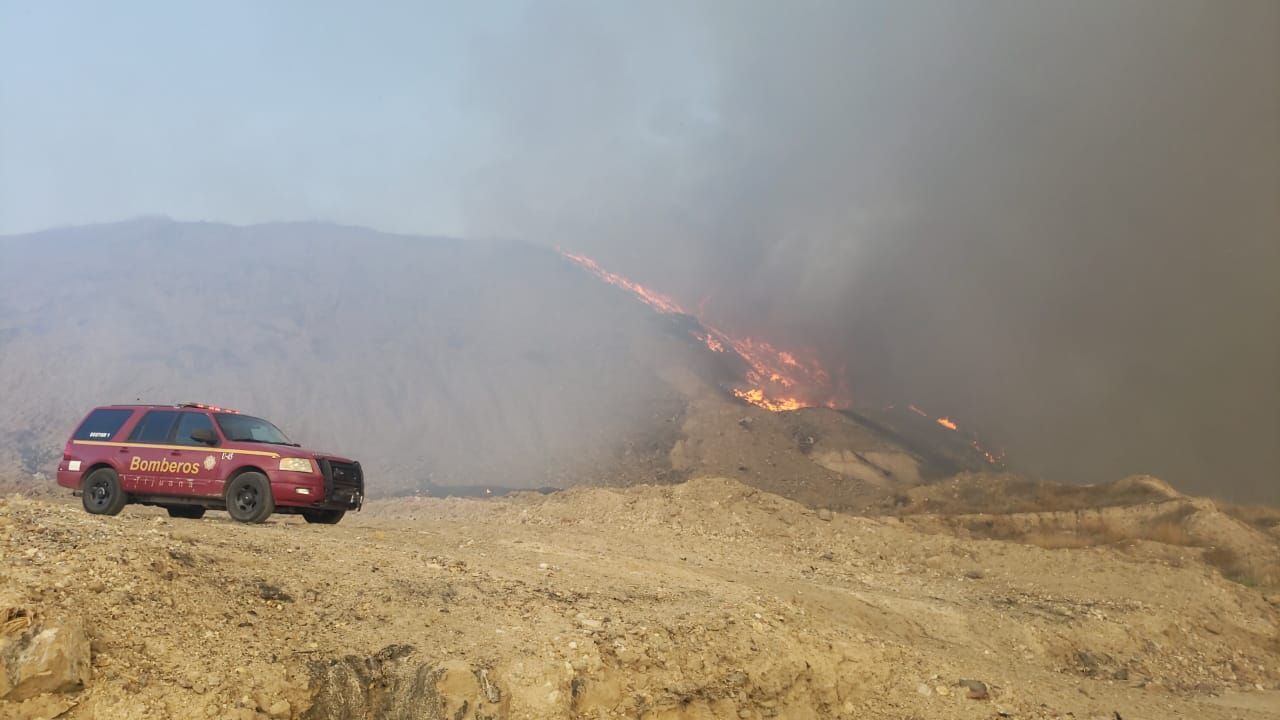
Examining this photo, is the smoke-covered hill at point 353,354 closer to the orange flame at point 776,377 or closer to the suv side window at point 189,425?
the orange flame at point 776,377

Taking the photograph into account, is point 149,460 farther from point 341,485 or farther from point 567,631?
point 567,631

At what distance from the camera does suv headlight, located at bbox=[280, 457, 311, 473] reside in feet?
36.1

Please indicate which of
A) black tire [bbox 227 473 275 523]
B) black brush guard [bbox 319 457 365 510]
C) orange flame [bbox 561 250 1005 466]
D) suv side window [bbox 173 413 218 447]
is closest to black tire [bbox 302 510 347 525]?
black brush guard [bbox 319 457 365 510]

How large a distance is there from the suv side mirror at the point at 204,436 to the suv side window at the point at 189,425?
0.14 metres

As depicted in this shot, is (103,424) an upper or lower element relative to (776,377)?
lower

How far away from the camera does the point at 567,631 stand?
7.13m

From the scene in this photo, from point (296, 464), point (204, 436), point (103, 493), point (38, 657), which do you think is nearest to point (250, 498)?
point (296, 464)

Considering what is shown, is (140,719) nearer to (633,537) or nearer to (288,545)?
(288,545)

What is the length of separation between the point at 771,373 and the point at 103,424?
56285 mm

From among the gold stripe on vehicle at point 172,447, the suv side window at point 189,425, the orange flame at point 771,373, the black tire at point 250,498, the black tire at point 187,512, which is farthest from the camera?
the orange flame at point 771,373

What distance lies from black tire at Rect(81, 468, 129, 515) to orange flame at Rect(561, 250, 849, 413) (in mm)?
43829

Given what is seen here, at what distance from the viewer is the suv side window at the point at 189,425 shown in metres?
11.2

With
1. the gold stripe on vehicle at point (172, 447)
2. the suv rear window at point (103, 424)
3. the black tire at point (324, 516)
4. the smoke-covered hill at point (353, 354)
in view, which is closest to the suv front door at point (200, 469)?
the gold stripe on vehicle at point (172, 447)

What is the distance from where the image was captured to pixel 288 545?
8.88 m
